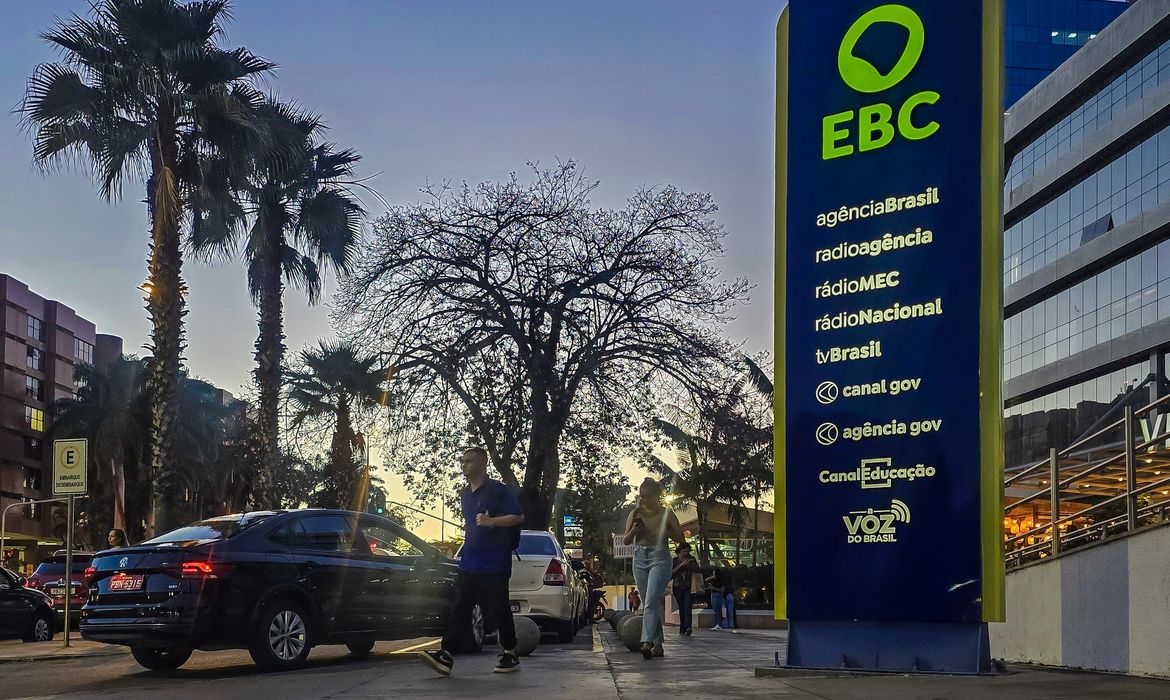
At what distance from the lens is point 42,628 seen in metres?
22.1

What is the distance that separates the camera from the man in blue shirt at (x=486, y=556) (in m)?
10.8

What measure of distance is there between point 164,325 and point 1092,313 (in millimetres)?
36874

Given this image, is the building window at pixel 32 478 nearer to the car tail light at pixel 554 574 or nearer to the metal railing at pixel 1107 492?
the car tail light at pixel 554 574

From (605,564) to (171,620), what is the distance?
8547 centimetres

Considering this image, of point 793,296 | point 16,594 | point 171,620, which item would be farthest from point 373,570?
point 16,594

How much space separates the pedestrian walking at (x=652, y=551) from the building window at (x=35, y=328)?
7346cm

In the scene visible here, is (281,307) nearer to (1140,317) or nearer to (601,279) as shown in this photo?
(601,279)

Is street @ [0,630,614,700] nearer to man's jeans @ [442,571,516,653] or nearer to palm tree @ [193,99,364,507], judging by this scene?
man's jeans @ [442,571,516,653]

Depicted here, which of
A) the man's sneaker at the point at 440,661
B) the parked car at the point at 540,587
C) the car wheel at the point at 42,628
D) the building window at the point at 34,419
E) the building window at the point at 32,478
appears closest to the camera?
the man's sneaker at the point at 440,661

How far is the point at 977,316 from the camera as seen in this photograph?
368 inches

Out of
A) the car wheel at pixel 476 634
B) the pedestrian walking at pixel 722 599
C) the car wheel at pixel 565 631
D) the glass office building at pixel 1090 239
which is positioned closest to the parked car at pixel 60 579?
the car wheel at pixel 565 631

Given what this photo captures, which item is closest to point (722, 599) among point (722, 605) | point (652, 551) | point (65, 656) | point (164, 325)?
point (722, 605)

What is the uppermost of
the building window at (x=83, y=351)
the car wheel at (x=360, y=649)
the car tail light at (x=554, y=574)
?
the building window at (x=83, y=351)

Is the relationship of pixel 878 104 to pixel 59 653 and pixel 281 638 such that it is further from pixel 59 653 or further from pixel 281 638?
pixel 59 653
